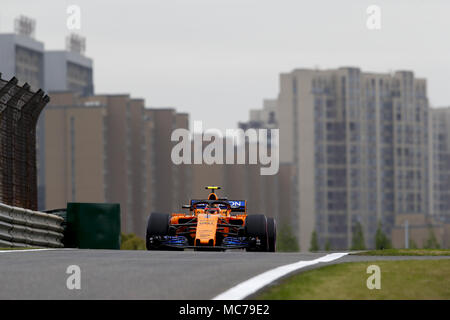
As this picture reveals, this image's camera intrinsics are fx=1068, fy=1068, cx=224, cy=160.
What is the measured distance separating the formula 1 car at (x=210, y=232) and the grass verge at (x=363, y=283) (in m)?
8.19

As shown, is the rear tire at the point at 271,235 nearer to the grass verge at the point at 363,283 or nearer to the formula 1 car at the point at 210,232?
the formula 1 car at the point at 210,232

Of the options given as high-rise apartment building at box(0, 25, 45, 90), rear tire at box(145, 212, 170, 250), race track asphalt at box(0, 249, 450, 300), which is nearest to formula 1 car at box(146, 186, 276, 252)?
rear tire at box(145, 212, 170, 250)

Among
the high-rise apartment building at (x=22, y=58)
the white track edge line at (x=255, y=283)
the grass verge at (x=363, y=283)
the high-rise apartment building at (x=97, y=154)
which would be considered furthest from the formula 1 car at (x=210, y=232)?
the high-rise apartment building at (x=22, y=58)

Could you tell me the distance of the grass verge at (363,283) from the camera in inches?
388

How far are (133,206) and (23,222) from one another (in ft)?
370

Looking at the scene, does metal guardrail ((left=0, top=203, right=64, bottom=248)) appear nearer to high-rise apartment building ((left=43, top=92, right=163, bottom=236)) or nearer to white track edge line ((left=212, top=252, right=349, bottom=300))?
white track edge line ((left=212, top=252, right=349, bottom=300))

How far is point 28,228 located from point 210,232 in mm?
3578

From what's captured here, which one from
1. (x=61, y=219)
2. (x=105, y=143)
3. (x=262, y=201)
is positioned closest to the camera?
(x=61, y=219)

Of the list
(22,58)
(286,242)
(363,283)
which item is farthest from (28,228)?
(22,58)

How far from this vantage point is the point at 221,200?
74.8 ft

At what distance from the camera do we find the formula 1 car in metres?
21.0
